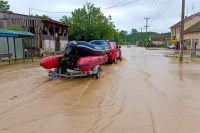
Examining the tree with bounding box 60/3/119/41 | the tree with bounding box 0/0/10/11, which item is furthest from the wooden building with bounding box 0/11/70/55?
the tree with bounding box 0/0/10/11

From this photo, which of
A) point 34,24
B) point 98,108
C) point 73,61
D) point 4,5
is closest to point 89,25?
point 34,24

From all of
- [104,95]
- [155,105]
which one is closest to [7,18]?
[104,95]

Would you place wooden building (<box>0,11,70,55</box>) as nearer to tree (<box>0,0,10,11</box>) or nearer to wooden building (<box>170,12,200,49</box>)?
tree (<box>0,0,10,11</box>)

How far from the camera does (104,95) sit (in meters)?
5.95

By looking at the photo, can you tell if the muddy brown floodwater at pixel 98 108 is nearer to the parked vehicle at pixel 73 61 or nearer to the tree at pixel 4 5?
the parked vehicle at pixel 73 61

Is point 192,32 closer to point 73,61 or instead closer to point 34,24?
point 34,24

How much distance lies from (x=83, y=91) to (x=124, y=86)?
1711mm

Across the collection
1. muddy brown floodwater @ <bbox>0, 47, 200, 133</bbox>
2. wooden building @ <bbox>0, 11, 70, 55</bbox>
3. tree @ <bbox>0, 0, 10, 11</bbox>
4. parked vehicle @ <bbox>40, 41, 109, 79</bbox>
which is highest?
tree @ <bbox>0, 0, 10, 11</bbox>

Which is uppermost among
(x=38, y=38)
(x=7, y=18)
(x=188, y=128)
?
(x=7, y=18)

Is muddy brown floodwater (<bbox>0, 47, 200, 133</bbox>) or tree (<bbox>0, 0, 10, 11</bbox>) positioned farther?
tree (<bbox>0, 0, 10, 11</bbox>)

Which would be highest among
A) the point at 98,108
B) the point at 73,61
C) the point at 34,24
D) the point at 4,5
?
the point at 4,5

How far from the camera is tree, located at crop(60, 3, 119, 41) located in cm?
3200

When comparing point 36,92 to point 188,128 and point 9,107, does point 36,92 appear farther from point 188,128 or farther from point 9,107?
point 188,128

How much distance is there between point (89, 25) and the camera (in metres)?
32.0
